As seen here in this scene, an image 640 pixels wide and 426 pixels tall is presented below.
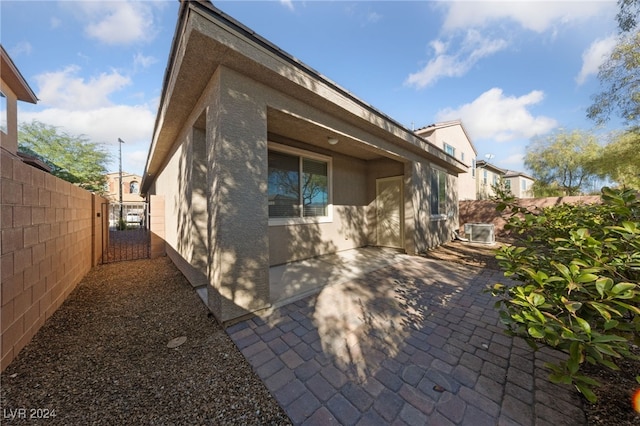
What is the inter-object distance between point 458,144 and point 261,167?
1755cm

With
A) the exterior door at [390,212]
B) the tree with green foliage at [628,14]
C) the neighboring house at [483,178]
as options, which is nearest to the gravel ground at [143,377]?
the exterior door at [390,212]

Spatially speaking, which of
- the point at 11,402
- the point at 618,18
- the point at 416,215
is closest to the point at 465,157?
the point at 618,18

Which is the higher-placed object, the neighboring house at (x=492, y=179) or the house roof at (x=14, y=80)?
the house roof at (x=14, y=80)

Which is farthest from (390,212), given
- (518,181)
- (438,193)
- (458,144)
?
(518,181)

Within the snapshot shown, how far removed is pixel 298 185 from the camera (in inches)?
218

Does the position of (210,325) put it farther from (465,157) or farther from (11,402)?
(465,157)

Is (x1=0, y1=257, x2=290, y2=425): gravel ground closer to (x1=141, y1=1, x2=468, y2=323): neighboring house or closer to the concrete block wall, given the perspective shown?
the concrete block wall

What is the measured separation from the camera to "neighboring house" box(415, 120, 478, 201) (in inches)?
544

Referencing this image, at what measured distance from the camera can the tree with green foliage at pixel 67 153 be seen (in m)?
16.4

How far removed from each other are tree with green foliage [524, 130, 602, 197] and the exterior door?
52.3 feet

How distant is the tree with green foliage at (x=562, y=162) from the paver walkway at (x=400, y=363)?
755 inches

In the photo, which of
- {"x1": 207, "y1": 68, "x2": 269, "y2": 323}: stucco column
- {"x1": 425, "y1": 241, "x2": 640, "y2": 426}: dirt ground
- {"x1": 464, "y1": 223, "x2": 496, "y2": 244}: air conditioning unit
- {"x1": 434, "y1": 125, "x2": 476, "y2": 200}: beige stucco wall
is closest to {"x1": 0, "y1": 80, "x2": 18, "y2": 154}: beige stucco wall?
{"x1": 207, "y1": 68, "x2": 269, "y2": 323}: stucco column

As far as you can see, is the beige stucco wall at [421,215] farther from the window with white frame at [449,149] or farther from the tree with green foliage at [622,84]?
the window with white frame at [449,149]

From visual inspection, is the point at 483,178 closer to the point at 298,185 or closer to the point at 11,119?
the point at 298,185
